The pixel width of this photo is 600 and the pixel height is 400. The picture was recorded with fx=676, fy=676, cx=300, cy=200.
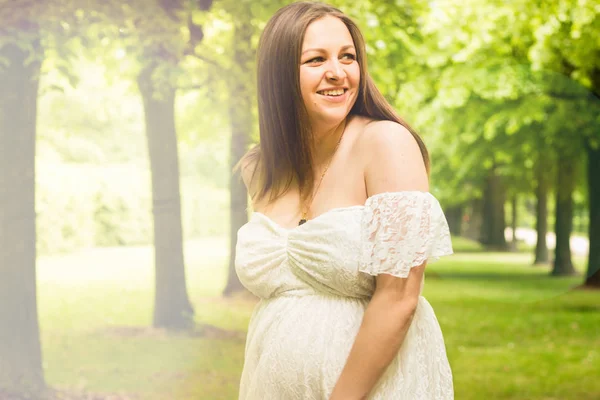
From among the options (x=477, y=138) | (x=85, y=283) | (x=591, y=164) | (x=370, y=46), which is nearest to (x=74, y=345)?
(x=85, y=283)

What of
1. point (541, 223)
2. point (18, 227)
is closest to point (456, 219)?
point (541, 223)

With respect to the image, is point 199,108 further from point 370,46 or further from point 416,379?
point 416,379

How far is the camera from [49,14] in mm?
4355

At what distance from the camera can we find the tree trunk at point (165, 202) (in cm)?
514

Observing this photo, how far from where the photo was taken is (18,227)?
13.6ft

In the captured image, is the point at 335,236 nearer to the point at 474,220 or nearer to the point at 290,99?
the point at 290,99

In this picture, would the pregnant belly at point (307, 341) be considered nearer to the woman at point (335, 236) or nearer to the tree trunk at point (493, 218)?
the woman at point (335, 236)

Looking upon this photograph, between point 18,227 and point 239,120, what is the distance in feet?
6.37

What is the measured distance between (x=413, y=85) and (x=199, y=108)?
2.51 m

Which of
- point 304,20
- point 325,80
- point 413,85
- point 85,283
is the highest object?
point 413,85

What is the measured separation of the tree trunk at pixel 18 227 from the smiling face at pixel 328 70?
339cm

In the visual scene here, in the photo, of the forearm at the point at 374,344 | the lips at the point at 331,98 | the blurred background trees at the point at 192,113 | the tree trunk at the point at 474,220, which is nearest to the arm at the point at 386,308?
the forearm at the point at 374,344

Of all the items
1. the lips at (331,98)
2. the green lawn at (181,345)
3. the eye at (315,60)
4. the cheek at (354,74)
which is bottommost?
the green lawn at (181,345)

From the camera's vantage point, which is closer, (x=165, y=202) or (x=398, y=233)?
(x=398, y=233)
